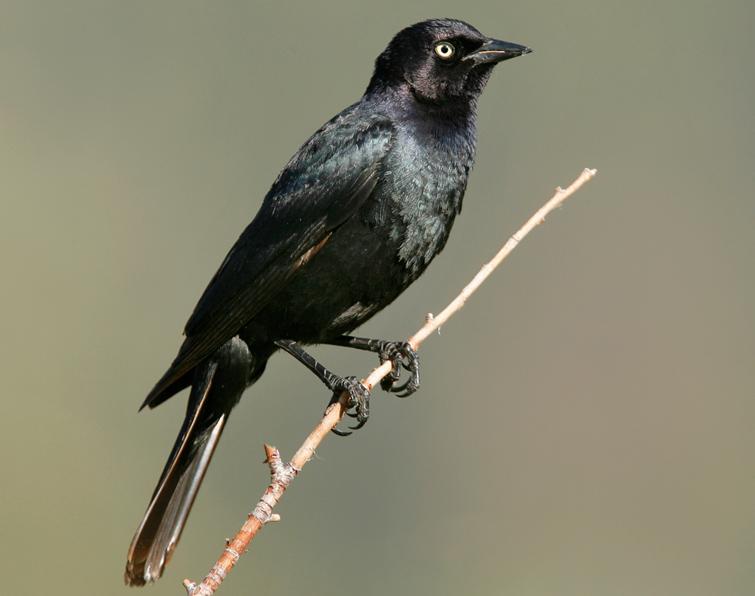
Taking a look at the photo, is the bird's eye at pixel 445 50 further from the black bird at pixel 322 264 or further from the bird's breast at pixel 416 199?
the bird's breast at pixel 416 199

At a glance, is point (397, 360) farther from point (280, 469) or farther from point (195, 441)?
point (280, 469)

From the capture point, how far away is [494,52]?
517 cm

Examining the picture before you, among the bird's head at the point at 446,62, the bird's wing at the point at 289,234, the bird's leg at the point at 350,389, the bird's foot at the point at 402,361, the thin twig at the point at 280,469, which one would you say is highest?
the bird's head at the point at 446,62

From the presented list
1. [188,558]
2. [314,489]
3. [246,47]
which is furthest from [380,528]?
[246,47]

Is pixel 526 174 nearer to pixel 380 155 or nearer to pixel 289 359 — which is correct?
pixel 289 359

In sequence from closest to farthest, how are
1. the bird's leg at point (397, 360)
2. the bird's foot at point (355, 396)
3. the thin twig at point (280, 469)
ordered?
the thin twig at point (280, 469) → the bird's foot at point (355, 396) → the bird's leg at point (397, 360)

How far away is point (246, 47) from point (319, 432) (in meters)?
10.3

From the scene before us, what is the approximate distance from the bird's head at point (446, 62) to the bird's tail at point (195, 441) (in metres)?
1.32

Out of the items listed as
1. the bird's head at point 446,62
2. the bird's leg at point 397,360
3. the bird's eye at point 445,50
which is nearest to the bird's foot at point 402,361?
the bird's leg at point 397,360

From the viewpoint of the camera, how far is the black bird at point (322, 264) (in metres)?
4.70

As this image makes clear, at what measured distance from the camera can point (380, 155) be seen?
188 inches

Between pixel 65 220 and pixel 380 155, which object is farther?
pixel 65 220

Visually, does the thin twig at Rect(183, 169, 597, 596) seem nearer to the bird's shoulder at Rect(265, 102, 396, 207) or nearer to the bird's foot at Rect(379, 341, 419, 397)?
the bird's foot at Rect(379, 341, 419, 397)

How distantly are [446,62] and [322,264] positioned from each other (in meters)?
1.09
